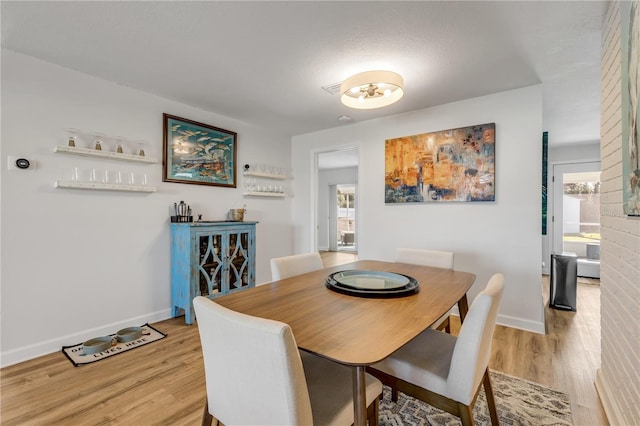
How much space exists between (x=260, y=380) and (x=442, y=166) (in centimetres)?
287

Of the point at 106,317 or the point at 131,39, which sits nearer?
the point at 131,39

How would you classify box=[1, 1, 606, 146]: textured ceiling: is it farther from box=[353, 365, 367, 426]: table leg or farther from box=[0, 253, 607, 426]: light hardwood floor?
box=[0, 253, 607, 426]: light hardwood floor

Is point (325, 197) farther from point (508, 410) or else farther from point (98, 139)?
point (508, 410)

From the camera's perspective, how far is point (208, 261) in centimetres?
300

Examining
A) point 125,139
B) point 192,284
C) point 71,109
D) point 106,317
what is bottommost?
point 106,317

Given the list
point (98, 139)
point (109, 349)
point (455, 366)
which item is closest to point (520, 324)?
point (455, 366)

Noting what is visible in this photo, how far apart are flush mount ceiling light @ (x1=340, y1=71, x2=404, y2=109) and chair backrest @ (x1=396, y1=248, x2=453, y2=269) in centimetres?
120

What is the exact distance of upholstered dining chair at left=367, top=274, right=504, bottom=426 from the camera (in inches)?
42.9

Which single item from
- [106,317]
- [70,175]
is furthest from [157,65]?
[106,317]

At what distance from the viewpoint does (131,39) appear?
1966mm

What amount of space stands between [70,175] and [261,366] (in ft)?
8.38

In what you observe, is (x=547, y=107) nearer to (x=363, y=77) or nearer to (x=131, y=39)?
(x=363, y=77)

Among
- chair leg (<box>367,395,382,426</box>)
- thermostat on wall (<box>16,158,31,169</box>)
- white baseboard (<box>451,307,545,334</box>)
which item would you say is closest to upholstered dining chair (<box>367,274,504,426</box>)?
chair leg (<box>367,395,382,426</box>)

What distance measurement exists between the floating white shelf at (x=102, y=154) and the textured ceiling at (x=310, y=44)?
2.15 ft
